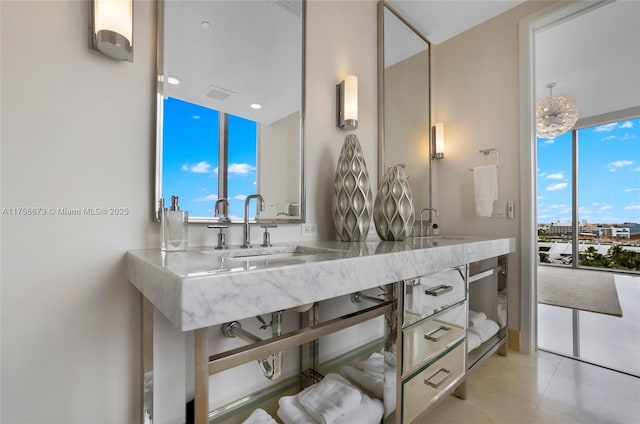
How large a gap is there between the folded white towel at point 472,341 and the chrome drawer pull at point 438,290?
468mm

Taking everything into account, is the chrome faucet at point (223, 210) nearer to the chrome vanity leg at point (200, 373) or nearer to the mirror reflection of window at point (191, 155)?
the mirror reflection of window at point (191, 155)

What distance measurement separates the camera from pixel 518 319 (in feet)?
6.81

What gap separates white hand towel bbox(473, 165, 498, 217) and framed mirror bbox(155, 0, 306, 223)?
1433 millimetres

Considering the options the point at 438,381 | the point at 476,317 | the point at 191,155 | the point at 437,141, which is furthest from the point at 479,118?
the point at 191,155

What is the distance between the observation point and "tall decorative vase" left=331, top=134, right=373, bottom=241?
5.03ft

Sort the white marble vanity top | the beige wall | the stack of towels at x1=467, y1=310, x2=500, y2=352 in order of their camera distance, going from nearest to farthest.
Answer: the white marble vanity top < the stack of towels at x1=467, y1=310, x2=500, y2=352 < the beige wall

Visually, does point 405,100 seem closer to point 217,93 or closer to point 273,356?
point 217,93

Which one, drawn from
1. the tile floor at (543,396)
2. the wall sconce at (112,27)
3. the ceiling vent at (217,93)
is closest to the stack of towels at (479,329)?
the tile floor at (543,396)

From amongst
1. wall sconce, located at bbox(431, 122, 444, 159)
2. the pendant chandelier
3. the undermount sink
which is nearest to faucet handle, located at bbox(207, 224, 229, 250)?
the undermount sink

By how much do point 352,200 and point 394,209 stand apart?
0.25 metres

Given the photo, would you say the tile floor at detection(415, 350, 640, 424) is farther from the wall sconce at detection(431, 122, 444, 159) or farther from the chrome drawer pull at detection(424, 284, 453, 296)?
the wall sconce at detection(431, 122, 444, 159)

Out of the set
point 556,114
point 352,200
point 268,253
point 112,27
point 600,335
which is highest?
point 556,114

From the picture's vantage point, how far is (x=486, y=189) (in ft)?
7.08

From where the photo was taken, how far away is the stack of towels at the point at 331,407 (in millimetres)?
1027
